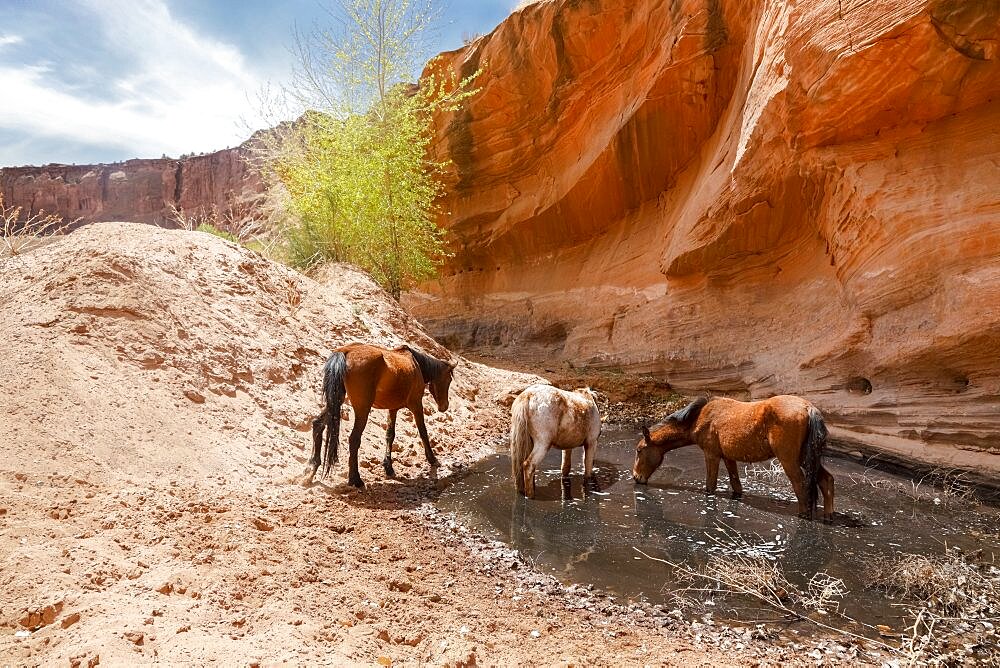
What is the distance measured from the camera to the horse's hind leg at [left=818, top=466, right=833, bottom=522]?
552 centimetres

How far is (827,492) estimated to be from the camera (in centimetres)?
553

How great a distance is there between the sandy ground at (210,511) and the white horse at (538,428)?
114 centimetres

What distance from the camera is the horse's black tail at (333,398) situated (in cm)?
578

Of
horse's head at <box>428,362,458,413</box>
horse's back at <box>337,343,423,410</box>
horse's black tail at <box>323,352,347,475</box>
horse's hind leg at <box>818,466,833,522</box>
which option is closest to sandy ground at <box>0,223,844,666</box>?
horse's black tail at <box>323,352,347,475</box>

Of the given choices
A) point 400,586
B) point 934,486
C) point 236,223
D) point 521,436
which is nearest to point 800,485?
point 934,486

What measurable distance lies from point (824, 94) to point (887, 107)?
2.92ft

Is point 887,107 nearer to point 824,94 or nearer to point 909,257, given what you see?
point 824,94

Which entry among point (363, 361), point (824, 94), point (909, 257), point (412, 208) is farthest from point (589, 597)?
point (412, 208)

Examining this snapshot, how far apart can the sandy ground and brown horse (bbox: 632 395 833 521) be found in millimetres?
2598

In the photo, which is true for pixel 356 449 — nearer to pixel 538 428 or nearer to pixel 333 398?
pixel 333 398

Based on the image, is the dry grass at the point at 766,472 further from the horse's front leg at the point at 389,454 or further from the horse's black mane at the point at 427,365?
the horse's front leg at the point at 389,454

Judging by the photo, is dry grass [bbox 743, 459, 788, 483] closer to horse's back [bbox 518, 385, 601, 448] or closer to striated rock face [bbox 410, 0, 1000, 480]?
striated rock face [bbox 410, 0, 1000, 480]

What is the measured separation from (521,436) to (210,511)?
3.19 metres

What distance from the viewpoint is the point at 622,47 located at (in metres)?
15.0
